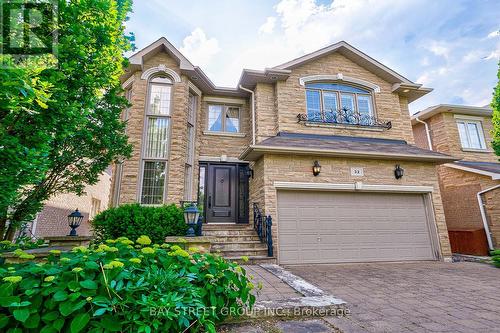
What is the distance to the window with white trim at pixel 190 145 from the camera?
8.50 m

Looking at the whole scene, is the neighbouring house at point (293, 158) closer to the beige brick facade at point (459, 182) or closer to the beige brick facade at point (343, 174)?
the beige brick facade at point (343, 174)

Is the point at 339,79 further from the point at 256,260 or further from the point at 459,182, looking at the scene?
the point at 256,260

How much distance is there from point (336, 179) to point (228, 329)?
5744 millimetres

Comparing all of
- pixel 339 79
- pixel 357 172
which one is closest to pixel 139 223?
pixel 357 172

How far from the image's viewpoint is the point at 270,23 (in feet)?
23.2

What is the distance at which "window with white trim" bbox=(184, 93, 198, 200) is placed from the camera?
8500mm

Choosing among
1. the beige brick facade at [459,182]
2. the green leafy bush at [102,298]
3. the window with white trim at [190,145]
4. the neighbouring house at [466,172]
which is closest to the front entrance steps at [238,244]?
the window with white trim at [190,145]

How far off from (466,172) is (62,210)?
651 inches

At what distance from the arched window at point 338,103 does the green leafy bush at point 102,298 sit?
7.54 metres

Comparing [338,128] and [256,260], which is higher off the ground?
[338,128]

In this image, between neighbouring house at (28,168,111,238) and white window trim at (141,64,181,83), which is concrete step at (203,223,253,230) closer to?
neighbouring house at (28,168,111,238)

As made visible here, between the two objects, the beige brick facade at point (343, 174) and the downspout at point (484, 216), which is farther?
the downspout at point (484, 216)

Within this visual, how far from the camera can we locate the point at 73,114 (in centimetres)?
352

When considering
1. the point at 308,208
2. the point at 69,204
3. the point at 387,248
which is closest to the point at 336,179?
the point at 308,208
